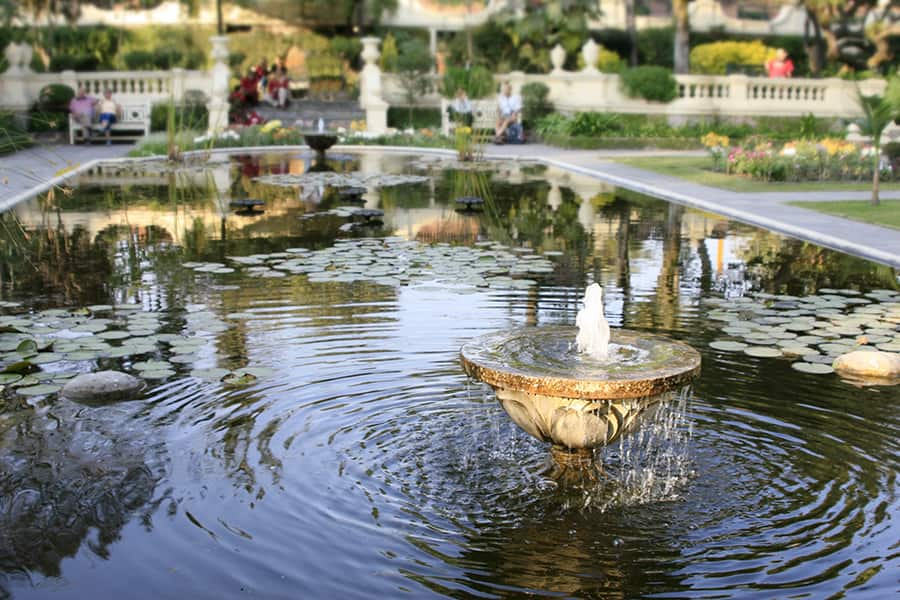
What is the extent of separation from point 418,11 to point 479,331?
1726 inches

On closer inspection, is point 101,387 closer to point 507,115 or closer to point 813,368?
point 813,368

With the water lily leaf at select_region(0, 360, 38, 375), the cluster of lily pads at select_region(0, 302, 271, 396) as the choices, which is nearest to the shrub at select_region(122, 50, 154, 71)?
the cluster of lily pads at select_region(0, 302, 271, 396)

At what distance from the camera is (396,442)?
259 inches

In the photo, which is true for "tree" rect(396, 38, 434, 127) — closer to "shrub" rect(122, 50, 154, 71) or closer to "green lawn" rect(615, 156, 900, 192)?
"shrub" rect(122, 50, 154, 71)

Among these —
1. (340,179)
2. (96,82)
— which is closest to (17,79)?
(96,82)

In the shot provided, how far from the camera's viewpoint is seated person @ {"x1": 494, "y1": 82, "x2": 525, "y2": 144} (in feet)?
107

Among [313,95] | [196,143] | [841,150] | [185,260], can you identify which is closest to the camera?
[185,260]

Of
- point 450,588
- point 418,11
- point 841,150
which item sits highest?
point 418,11

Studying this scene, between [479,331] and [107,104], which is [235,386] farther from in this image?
[107,104]

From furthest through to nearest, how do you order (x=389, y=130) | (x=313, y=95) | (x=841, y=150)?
(x=313, y=95)
(x=389, y=130)
(x=841, y=150)

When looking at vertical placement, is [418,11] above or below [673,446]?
above

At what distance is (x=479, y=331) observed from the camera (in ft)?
29.4

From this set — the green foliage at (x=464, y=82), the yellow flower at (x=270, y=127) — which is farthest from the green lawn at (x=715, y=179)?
the yellow flower at (x=270, y=127)

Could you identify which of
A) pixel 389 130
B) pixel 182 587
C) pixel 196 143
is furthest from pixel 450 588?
pixel 389 130
